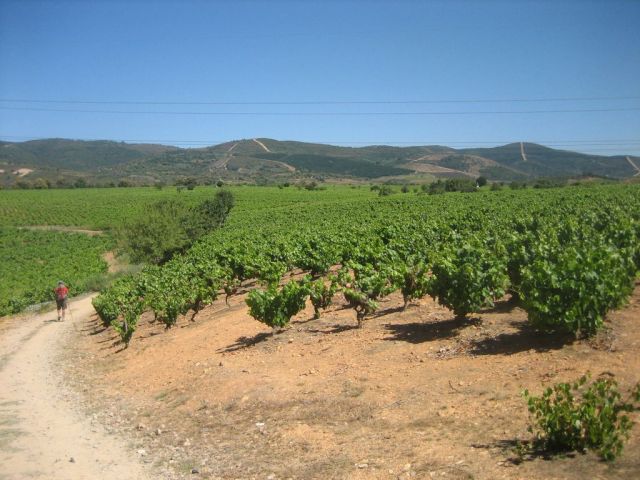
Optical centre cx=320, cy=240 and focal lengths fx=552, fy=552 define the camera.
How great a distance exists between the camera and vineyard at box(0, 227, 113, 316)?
118ft

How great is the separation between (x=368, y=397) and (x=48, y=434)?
6.13 meters

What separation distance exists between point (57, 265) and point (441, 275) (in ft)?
150

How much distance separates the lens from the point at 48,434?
10.4 metres

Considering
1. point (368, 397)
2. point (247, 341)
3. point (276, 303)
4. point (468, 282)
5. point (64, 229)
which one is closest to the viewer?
point (368, 397)

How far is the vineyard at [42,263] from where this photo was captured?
3591 cm

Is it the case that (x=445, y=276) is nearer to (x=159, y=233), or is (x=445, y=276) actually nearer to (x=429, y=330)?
(x=429, y=330)

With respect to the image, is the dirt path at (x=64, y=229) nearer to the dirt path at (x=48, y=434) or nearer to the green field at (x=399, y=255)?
the green field at (x=399, y=255)

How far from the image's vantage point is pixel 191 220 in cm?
5441

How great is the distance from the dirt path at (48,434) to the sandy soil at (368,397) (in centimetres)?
51

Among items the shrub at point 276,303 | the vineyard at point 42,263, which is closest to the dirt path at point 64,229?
the vineyard at point 42,263

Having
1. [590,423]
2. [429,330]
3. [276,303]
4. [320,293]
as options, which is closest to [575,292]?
[590,423]

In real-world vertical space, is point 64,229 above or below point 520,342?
below

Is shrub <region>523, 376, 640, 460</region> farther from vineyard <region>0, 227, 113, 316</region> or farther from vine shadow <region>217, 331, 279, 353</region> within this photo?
vineyard <region>0, 227, 113, 316</region>

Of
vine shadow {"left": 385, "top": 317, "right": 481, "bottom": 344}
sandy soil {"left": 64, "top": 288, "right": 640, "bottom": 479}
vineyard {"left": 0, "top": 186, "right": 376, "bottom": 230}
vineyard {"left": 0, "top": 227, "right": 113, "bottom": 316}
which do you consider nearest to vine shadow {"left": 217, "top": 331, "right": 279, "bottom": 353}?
sandy soil {"left": 64, "top": 288, "right": 640, "bottom": 479}
